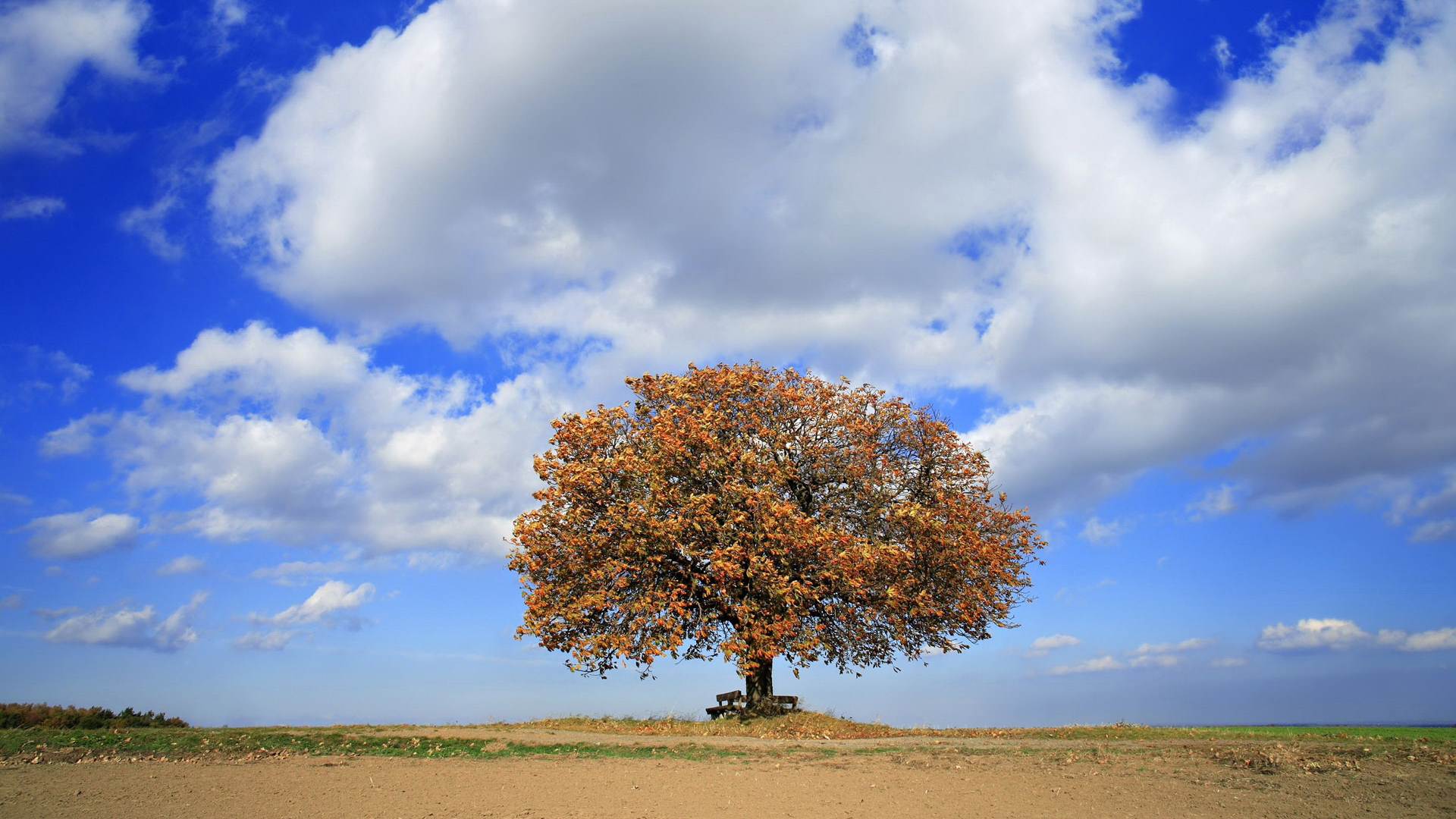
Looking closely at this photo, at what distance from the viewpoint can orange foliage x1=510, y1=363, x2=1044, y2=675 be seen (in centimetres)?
2288

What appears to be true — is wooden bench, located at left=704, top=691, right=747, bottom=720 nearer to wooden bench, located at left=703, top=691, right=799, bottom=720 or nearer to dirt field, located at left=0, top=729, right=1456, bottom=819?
wooden bench, located at left=703, top=691, right=799, bottom=720

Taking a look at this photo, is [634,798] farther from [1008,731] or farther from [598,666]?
[1008,731]

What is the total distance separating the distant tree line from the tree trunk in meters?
16.3

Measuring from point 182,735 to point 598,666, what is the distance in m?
10.2

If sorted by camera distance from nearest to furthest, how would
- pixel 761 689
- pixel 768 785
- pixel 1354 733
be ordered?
1. pixel 768 785
2. pixel 1354 733
3. pixel 761 689

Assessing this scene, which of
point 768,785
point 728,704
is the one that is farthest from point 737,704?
point 768,785

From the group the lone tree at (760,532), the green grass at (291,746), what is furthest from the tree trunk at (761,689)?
the green grass at (291,746)

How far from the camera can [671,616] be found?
23031 millimetres

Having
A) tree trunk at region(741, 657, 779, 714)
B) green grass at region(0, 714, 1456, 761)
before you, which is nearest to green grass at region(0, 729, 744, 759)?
green grass at region(0, 714, 1456, 761)

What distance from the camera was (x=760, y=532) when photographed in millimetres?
22984

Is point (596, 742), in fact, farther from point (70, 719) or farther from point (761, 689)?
point (70, 719)

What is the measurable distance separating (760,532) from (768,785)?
30.3ft

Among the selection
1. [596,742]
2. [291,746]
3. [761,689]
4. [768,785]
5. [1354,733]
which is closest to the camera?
[768,785]

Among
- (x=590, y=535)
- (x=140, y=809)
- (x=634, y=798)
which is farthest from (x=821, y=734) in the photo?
(x=140, y=809)
